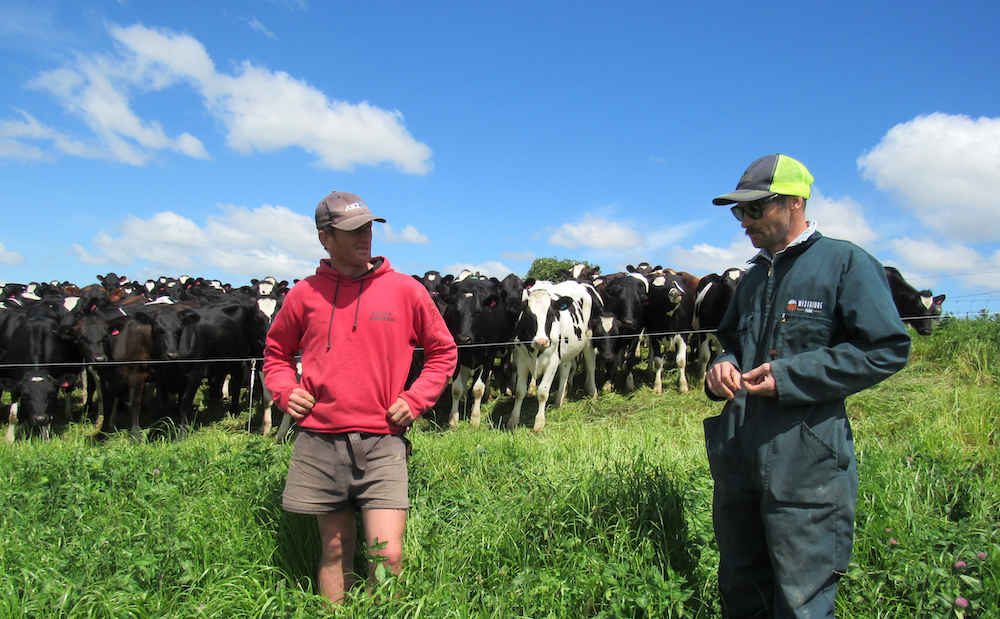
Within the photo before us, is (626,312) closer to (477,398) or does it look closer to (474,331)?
(474,331)

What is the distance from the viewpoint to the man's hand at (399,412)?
2789mm

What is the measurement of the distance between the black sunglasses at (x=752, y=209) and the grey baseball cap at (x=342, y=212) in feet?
5.19

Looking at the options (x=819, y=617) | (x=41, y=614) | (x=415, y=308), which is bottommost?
(x=41, y=614)

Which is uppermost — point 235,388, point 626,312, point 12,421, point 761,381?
point 626,312

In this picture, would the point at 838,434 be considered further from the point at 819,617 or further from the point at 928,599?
the point at 928,599

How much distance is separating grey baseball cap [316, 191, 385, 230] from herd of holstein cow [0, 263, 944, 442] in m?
5.51

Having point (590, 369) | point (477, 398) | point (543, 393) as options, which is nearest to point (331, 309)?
point (543, 393)

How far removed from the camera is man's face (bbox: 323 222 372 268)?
2.83 m

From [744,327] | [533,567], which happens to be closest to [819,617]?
[744,327]

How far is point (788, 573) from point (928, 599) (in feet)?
3.47

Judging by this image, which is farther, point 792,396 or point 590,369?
point 590,369

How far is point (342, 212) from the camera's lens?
281 centimetres

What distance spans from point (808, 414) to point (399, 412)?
5.52ft

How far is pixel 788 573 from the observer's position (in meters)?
2.19
